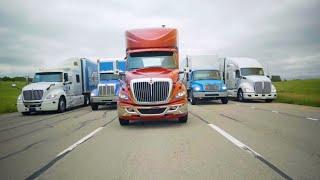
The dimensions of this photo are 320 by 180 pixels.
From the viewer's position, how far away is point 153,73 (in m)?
12.5

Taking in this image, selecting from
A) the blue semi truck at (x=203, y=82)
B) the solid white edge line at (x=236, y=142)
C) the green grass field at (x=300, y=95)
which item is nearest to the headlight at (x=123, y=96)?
the solid white edge line at (x=236, y=142)

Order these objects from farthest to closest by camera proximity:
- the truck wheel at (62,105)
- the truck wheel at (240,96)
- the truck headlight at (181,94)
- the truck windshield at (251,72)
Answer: the truck windshield at (251,72) → the truck wheel at (240,96) → the truck wheel at (62,105) → the truck headlight at (181,94)

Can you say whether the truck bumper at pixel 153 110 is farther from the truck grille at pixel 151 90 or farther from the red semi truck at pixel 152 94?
the truck grille at pixel 151 90

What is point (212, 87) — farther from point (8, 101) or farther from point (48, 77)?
point (8, 101)

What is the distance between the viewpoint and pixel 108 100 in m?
22.9

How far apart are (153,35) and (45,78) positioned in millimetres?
11216

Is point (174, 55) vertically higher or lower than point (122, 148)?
higher

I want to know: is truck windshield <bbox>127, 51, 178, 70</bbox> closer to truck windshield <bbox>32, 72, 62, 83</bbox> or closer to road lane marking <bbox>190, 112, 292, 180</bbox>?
road lane marking <bbox>190, 112, 292, 180</bbox>

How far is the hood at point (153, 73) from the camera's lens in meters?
12.2

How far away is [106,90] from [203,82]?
22.3 ft

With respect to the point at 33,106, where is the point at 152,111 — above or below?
above

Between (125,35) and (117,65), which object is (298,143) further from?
(117,65)

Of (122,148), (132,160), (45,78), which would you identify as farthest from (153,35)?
(45,78)

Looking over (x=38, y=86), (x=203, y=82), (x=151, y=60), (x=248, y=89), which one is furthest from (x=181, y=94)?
(x=248, y=89)
